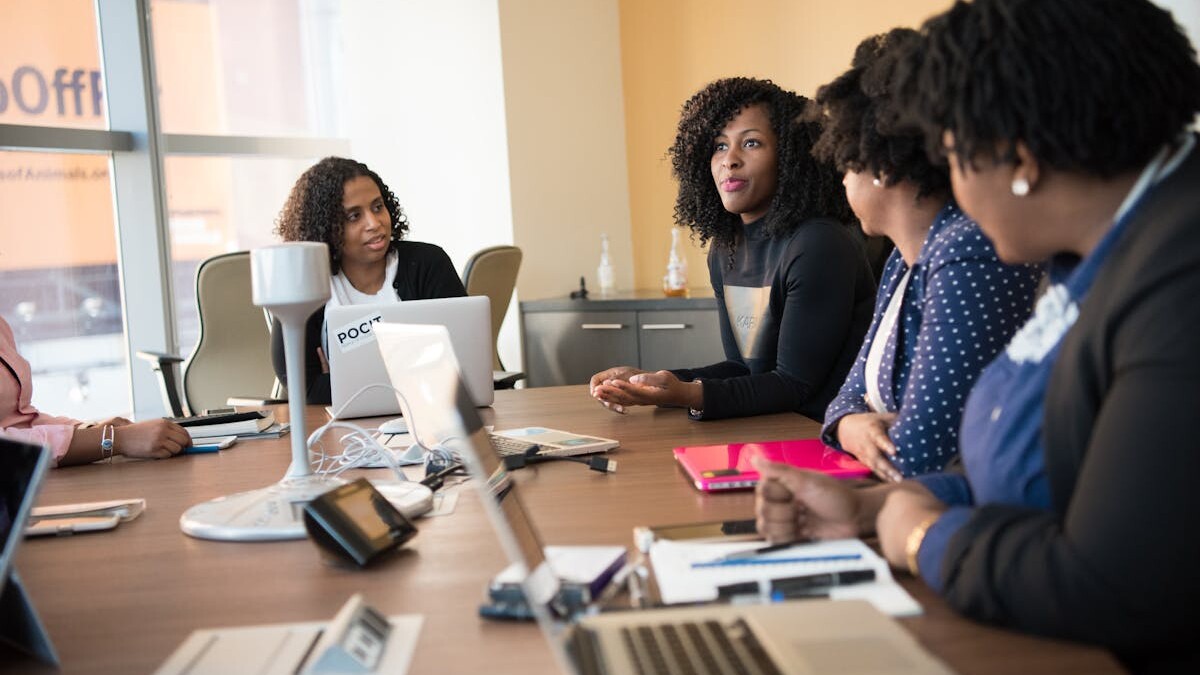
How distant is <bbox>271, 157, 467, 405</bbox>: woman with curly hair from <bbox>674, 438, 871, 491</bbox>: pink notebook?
179 centimetres

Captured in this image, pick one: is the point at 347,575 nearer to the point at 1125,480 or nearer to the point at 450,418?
the point at 450,418

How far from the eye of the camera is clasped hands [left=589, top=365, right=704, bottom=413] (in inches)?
85.6

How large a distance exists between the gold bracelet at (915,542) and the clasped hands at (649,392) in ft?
3.37

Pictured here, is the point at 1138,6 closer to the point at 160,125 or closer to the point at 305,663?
the point at 305,663

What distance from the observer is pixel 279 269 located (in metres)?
1.58

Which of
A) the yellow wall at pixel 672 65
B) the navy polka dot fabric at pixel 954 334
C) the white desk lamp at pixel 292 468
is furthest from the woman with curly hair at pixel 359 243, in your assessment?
the navy polka dot fabric at pixel 954 334

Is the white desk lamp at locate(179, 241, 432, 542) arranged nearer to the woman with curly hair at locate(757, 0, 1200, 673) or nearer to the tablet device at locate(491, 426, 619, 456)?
the tablet device at locate(491, 426, 619, 456)

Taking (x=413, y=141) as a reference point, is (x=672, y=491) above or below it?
below

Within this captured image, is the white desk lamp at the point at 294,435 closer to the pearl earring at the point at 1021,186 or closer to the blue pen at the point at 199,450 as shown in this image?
the blue pen at the point at 199,450

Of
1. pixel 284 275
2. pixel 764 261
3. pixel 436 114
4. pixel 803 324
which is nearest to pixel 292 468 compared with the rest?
pixel 284 275

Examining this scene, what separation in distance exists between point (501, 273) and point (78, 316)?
5.80 ft

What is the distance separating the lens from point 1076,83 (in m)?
1.01

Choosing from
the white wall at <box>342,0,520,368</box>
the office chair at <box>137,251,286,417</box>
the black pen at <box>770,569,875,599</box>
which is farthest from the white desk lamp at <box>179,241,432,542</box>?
the white wall at <box>342,0,520,368</box>

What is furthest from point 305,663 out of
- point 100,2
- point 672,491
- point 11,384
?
point 100,2
